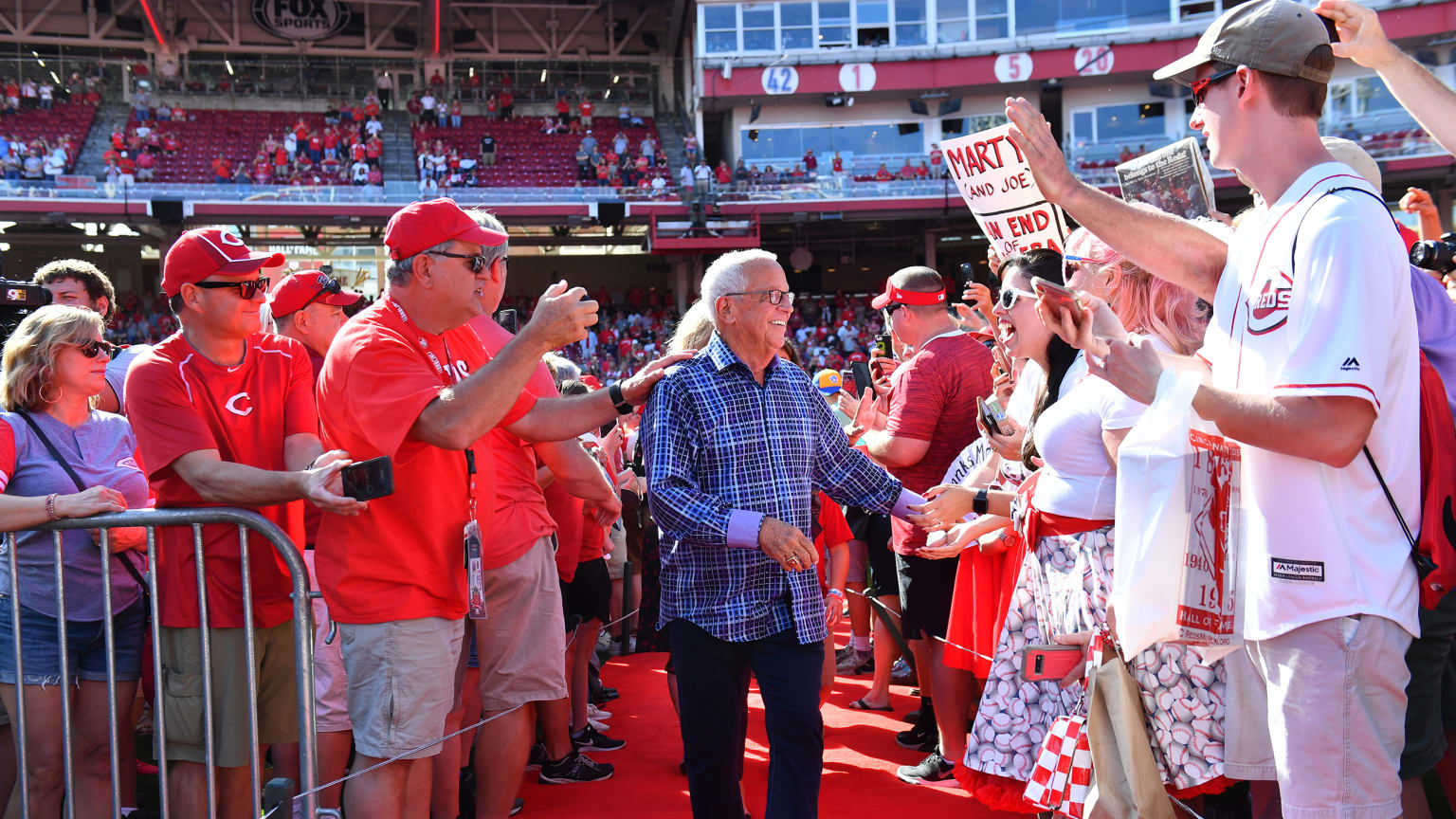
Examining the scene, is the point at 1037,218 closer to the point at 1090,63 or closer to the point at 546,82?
the point at 1090,63

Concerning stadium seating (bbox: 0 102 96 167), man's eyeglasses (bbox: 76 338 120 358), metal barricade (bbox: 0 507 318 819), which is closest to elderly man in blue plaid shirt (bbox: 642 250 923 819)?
metal barricade (bbox: 0 507 318 819)

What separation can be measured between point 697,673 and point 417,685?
0.80m

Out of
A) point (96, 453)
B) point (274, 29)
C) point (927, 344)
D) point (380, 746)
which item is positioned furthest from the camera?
point (274, 29)

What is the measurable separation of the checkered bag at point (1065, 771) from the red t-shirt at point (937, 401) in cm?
168

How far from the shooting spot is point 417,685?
292 centimetres

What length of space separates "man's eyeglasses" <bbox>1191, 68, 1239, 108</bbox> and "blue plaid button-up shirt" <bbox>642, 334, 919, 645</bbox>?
1.49m

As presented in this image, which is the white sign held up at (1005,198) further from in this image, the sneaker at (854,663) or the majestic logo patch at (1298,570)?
the sneaker at (854,663)

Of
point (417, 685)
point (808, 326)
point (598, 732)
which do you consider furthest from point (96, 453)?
point (808, 326)

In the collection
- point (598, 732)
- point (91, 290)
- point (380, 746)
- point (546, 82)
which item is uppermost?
point (546, 82)

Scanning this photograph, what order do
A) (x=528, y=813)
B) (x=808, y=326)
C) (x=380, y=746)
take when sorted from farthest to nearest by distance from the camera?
(x=808, y=326)
(x=528, y=813)
(x=380, y=746)

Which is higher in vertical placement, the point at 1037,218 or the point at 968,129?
the point at 968,129

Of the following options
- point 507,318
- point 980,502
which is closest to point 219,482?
point 507,318

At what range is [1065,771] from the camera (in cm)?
269

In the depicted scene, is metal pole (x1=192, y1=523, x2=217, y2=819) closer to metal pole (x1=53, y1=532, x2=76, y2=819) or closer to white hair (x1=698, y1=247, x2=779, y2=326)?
metal pole (x1=53, y1=532, x2=76, y2=819)
